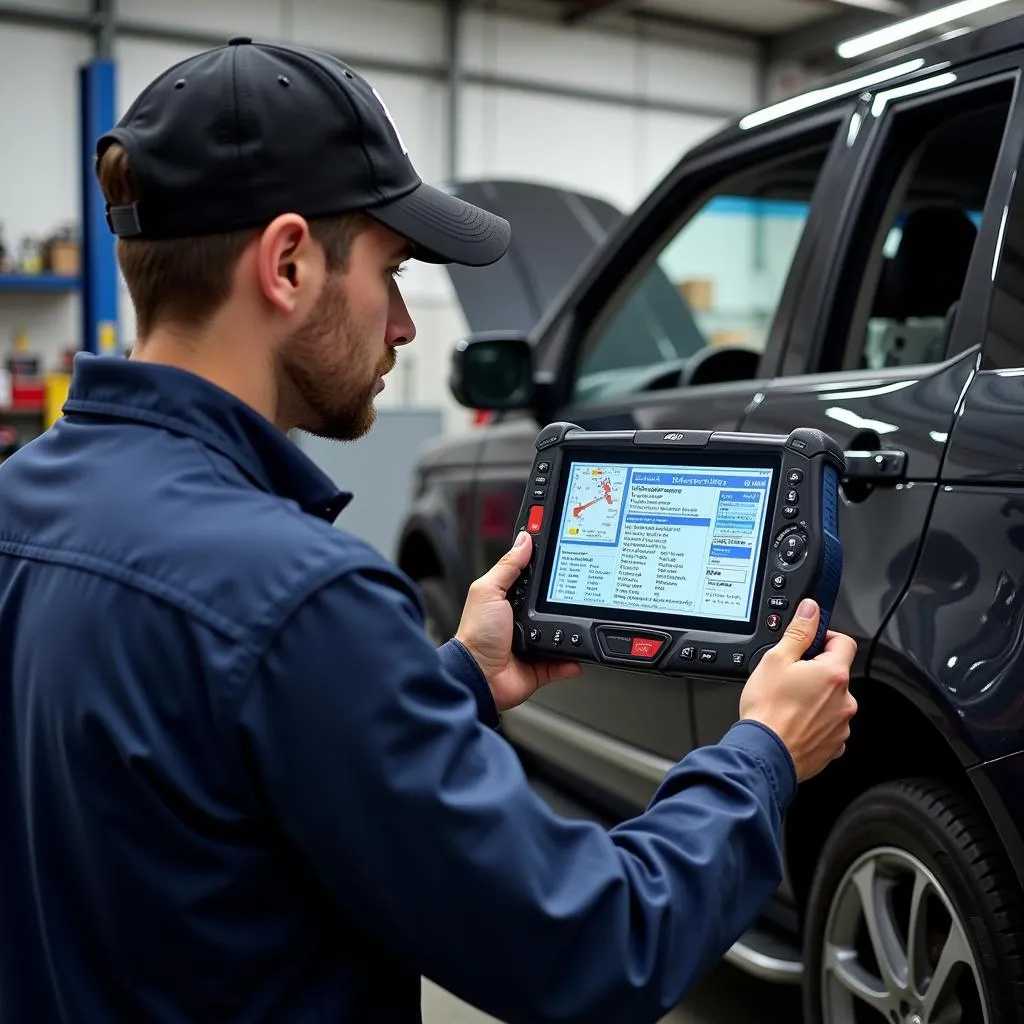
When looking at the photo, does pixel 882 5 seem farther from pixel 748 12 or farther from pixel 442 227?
pixel 442 227

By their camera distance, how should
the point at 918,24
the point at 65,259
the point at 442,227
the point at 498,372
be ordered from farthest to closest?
the point at 918,24 → the point at 65,259 → the point at 498,372 → the point at 442,227

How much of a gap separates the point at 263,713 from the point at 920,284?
1873 mm

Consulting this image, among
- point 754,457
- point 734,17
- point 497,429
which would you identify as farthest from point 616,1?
point 754,457

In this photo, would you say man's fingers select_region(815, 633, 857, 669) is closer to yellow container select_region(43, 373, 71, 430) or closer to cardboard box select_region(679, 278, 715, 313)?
yellow container select_region(43, 373, 71, 430)

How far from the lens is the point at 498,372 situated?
302 centimetres

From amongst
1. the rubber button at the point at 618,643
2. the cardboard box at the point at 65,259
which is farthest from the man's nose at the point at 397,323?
the cardboard box at the point at 65,259

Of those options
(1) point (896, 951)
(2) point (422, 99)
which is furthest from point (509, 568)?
(2) point (422, 99)

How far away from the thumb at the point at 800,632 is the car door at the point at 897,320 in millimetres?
553

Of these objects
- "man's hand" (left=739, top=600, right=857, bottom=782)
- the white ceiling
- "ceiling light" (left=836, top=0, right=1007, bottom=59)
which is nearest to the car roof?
"man's hand" (left=739, top=600, right=857, bottom=782)

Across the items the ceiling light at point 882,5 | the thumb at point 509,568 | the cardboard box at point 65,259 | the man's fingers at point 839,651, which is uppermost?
the ceiling light at point 882,5

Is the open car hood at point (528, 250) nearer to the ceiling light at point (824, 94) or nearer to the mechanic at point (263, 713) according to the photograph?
the ceiling light at point (824, 94)

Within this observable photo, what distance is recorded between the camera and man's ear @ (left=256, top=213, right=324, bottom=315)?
1.06 metres

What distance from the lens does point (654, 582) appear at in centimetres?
159

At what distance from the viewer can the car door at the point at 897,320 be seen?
6.14 ft
